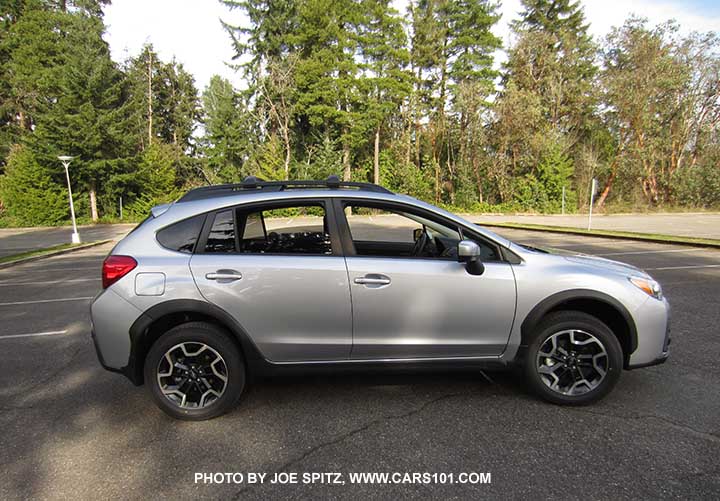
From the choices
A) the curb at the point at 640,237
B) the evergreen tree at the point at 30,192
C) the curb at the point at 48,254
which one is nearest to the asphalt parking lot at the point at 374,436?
the curb at the point at 640,237

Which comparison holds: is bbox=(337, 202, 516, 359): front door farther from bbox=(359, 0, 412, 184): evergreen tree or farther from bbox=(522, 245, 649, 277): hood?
bbox=(359, 0, 412, 184): evergreen tree

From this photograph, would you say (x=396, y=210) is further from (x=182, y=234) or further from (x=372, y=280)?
(x=182, y=234)

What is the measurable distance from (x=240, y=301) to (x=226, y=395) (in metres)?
0.71

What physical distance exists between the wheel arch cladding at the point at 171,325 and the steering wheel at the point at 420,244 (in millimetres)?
1594

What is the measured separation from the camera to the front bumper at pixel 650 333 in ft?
9.38

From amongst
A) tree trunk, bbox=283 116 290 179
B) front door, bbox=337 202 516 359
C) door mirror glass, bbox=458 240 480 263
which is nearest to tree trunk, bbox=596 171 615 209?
tree trunk, bbox=283 116 290 179

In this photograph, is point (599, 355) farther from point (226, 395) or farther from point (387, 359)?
point (226, 395)

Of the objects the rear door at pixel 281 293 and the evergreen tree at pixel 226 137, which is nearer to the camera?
the rear door at pixel 281 293

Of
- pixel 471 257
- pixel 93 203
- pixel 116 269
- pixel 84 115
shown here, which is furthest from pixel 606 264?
pixel 93 203

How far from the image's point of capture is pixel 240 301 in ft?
8.95

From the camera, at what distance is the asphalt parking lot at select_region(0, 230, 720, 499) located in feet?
7.05

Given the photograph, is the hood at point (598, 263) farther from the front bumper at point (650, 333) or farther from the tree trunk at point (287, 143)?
the tree trunk at point (287, 143)

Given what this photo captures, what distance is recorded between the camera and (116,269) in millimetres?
2740

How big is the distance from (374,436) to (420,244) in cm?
169
